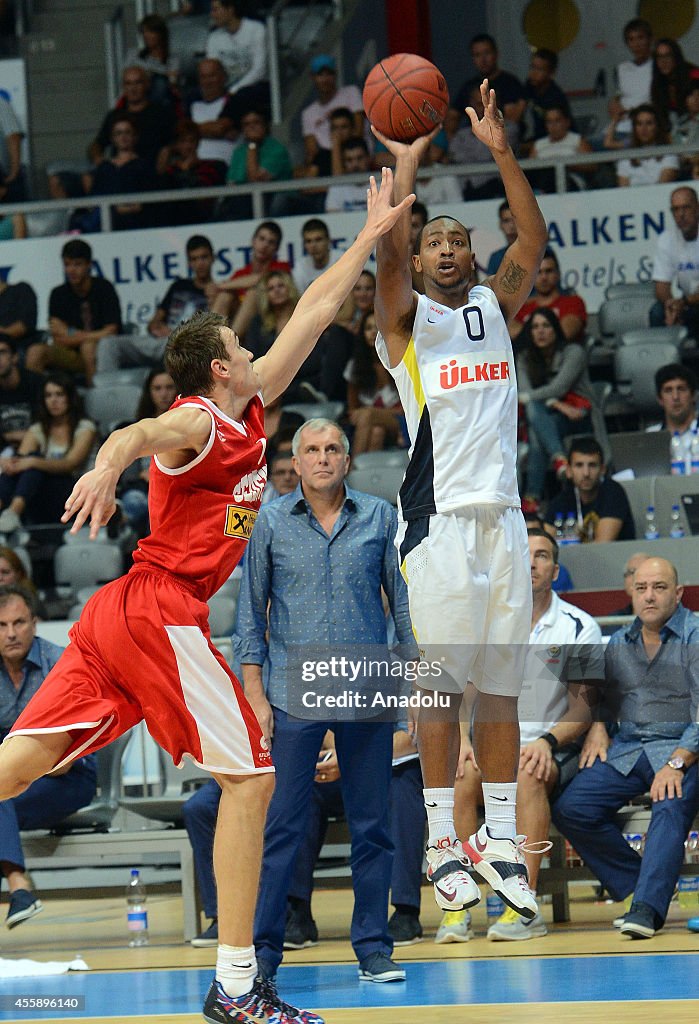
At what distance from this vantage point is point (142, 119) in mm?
14516

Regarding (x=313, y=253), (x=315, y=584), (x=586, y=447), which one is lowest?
(x=315, y=584)

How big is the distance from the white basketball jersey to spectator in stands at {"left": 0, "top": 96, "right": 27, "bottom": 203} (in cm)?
1003

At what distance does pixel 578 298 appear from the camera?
A: 39.2 feet

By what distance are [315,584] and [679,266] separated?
6.30 metres

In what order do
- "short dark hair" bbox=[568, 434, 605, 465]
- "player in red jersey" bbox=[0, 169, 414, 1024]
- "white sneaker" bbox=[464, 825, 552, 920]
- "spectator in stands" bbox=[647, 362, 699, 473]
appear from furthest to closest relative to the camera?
"spectator in stands" bbox=[647, 362, 699, 473], "short dark hair" bbox=[568, 434, 605, 465], "white sneaker" bbox=[464, 825, 552, 920], "player in red jersey" bbox=[0, 169, 414, 1024]

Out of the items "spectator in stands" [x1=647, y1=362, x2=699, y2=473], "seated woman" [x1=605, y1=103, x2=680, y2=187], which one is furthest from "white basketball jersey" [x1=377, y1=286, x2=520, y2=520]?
"seated woman" [x1=605, y1=103, x2=680, y2=187]

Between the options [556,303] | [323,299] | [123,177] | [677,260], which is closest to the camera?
[323,299]

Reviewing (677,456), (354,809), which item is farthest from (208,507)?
(677,456)

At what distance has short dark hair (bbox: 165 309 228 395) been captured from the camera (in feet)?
17.7

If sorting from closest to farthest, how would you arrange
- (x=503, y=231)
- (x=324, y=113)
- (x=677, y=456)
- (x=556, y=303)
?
(x=677, y=456)
(x=556, y=303)
(x=503, y=231)
(x=324, y=113)

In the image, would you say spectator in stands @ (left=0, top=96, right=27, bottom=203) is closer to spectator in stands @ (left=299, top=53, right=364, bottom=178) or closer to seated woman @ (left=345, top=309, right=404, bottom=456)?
spectator in stands @ (left=299, top=53, right=364, bottom=178)

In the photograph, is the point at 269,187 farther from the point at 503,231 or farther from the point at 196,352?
the point at 196,352

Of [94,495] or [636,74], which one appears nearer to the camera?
[94,495]

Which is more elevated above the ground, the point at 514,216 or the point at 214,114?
the point at 214,114
